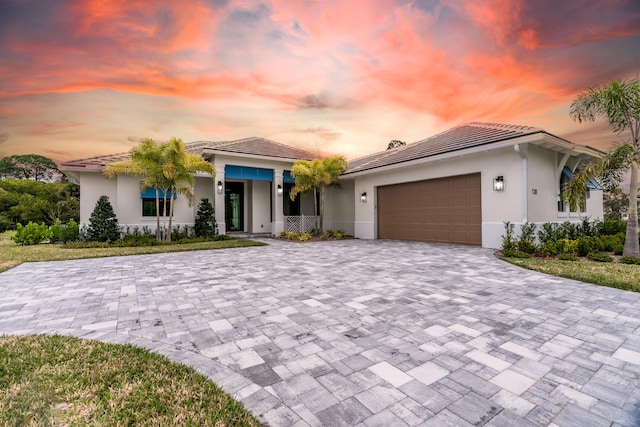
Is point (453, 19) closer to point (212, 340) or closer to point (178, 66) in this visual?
point (178, 66)

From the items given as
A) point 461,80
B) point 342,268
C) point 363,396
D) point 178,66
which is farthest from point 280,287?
point 461,80

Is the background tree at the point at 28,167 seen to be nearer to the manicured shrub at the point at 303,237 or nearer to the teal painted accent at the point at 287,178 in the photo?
the teal painted accent at the point at 287,178

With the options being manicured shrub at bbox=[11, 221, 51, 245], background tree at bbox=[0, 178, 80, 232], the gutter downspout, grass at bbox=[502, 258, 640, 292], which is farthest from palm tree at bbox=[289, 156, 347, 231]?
background tree at bbox=[0, 178, 80, 232]

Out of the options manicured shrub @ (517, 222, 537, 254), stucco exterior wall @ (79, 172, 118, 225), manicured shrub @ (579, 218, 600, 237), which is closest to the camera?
manicured shrub @ (517, 222, 537, 254)

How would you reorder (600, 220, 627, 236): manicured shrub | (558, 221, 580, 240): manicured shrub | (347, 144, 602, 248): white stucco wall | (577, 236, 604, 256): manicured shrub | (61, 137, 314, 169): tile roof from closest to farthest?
(577, 236, 604, 256): manicured shrub → (347, 144, 602, 248): white stucco wall → (558, 221, 580, 240): manicured shrub → (600, 220, 627, 236): manicured shrub → (61, 137, 314, 169): tile roof

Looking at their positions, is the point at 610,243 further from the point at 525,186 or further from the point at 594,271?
the point at 594,271

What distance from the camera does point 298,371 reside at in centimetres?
230

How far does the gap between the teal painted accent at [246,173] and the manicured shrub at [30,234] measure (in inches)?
314

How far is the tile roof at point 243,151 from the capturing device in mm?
12555

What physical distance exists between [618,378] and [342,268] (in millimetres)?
4846

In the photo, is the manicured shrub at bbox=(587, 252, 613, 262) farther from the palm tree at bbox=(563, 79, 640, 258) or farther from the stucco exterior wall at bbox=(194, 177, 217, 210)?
the stucco exterior wall at bbox=(194, 177, 217, 210)

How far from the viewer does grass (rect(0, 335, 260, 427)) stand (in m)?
1.72

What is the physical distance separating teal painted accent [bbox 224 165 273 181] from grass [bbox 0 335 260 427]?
39.4ft

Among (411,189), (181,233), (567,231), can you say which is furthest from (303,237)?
(567,231)
